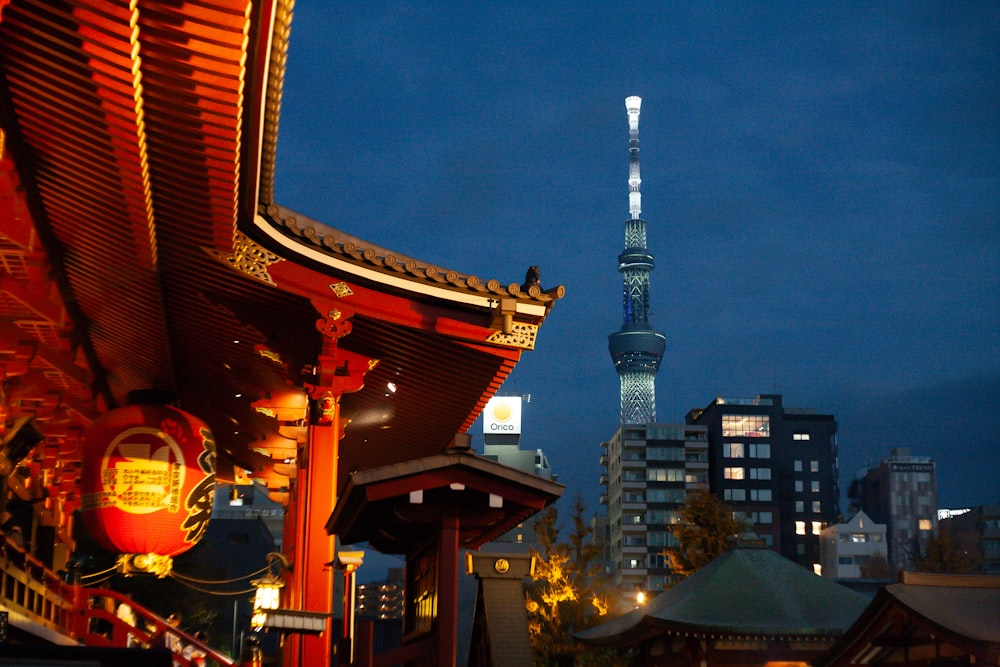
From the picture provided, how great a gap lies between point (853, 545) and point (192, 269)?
8830cm

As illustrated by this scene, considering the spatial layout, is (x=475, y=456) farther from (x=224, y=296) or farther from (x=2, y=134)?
(x=224, y=296)

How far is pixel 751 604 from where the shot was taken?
1578 cm

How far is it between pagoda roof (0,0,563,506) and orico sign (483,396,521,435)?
7465 cm

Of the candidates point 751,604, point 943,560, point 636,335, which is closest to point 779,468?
point 943,560

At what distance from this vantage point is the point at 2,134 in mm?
8008

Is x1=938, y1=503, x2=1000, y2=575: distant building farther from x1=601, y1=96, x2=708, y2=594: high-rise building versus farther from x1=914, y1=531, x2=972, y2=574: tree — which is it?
x1=914, y1=531, x2=972, y2=574: tree

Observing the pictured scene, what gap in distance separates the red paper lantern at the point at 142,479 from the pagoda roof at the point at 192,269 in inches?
50.2

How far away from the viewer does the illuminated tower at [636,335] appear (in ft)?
521

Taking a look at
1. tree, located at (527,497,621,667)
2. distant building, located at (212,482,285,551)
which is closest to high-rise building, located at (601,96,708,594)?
distant building, located at (212,482,285,551)

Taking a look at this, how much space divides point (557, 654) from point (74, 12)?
2294 centimetres

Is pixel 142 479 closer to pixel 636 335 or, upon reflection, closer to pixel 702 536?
pixel 702 536

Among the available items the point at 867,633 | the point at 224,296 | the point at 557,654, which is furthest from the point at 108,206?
the point at 557,654

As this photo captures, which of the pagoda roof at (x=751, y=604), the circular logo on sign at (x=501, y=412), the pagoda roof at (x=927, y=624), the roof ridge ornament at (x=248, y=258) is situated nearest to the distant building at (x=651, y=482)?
the circular logo on sign at (x=501, y=412)

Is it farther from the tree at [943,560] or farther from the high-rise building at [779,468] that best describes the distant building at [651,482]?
the tree at [943,560]
